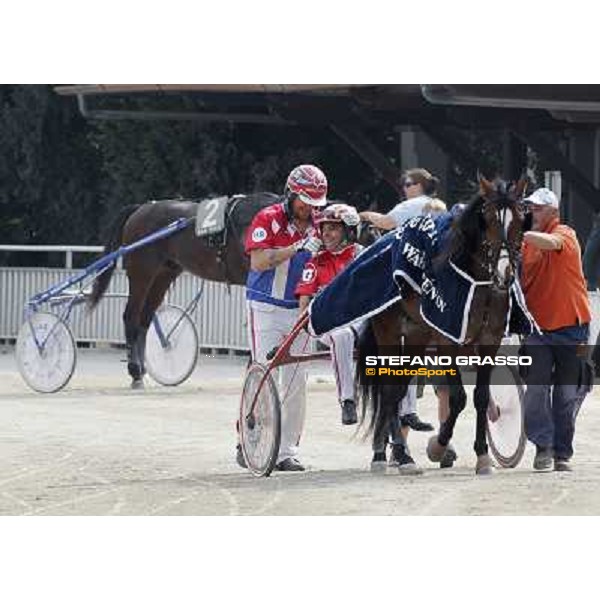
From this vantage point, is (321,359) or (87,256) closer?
(321,359)

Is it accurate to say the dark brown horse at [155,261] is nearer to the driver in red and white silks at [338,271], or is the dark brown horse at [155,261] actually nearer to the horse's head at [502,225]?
the driver in red and white silks at [338,271]

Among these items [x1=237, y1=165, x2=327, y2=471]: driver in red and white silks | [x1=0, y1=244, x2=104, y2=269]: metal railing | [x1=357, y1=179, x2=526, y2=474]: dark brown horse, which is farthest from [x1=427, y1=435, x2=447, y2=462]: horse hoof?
[x1=0, y1=244, x2=104, y2=269]: metal railing

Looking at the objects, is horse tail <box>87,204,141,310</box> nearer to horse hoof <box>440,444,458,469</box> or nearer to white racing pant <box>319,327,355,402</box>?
horse hoof <box>440,444,458,469</box>

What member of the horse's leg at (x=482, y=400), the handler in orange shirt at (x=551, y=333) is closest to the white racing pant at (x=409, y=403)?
the handler in orange shirt at (x=551, y=333)

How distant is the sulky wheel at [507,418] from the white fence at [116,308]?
9.78m

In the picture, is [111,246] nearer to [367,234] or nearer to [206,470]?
[367,234]

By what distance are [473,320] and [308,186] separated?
1307mm

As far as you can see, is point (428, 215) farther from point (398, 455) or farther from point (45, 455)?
point (45, 455)

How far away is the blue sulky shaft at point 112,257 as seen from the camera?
1827 cm

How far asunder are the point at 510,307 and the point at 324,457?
85.6 inches

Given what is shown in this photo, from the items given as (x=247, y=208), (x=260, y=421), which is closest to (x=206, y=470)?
(x=260, y=421)

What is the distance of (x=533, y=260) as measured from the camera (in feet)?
40.0
